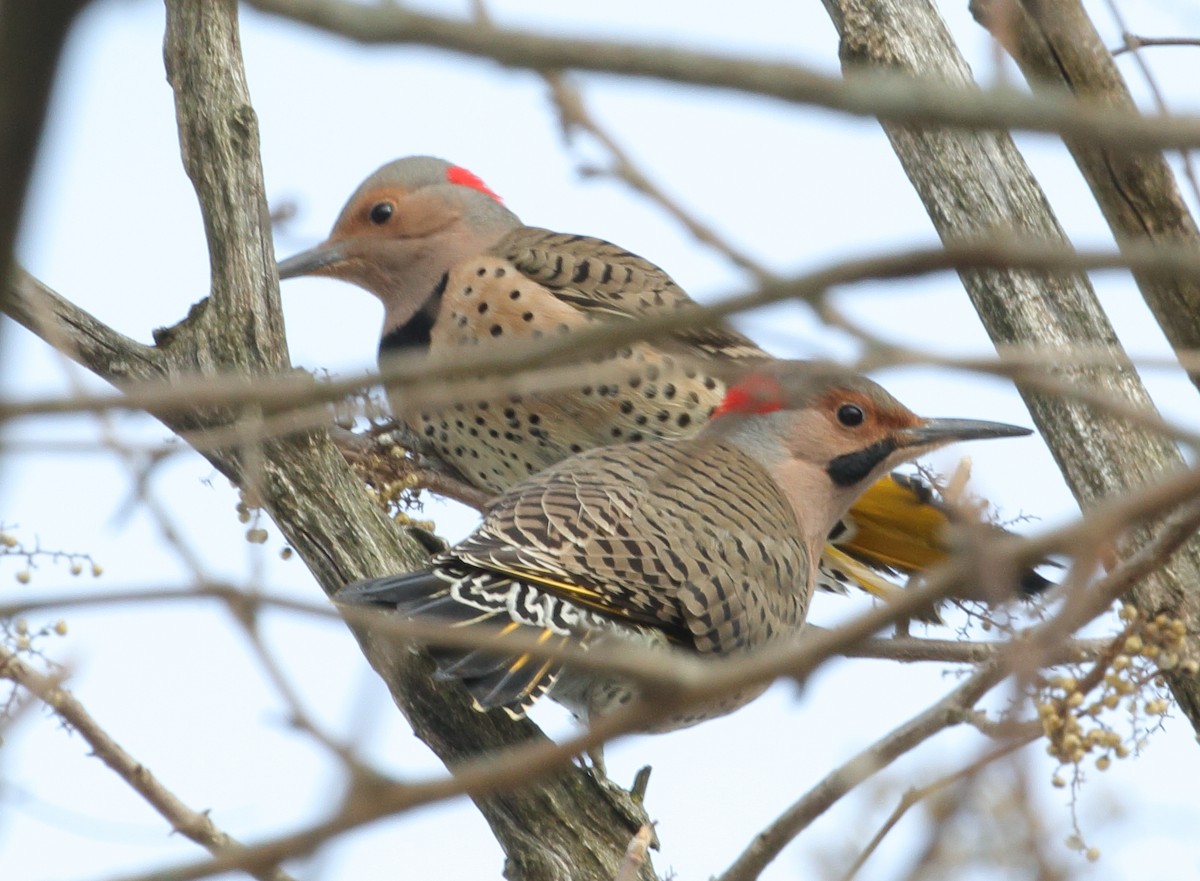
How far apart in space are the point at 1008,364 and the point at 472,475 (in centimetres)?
394

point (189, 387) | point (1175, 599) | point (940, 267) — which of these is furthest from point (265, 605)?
point (1175, 599)

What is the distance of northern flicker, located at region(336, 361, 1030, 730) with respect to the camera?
11.5 feet

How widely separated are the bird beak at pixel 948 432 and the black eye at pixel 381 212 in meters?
2.04

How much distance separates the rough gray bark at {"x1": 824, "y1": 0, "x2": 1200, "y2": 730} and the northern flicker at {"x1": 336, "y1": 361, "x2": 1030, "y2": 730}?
546mm

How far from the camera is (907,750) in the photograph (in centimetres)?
219

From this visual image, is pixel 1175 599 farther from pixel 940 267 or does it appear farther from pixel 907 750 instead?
pixel 940 267

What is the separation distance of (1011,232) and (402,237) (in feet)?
8.30

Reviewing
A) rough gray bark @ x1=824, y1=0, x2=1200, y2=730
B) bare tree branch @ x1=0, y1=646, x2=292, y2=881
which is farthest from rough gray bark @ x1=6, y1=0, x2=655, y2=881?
rough gray bark @ x1=824, y1=0, x2=1200, y2=730

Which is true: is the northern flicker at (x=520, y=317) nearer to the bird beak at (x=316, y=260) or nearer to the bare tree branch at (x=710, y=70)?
the bird beak at (x=316, y=260)

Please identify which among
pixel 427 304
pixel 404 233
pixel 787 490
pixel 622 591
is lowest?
pixel 622 591

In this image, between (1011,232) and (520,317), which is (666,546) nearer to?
(1011,232)

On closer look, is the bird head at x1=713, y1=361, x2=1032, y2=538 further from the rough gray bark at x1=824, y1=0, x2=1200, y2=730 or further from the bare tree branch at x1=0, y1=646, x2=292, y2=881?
the bare tree branch at x1=0, y1=646, x2=292, y2=881

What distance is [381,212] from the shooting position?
5.73 metres

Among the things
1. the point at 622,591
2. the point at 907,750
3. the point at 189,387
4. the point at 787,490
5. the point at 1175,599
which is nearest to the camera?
the point at 189,387
